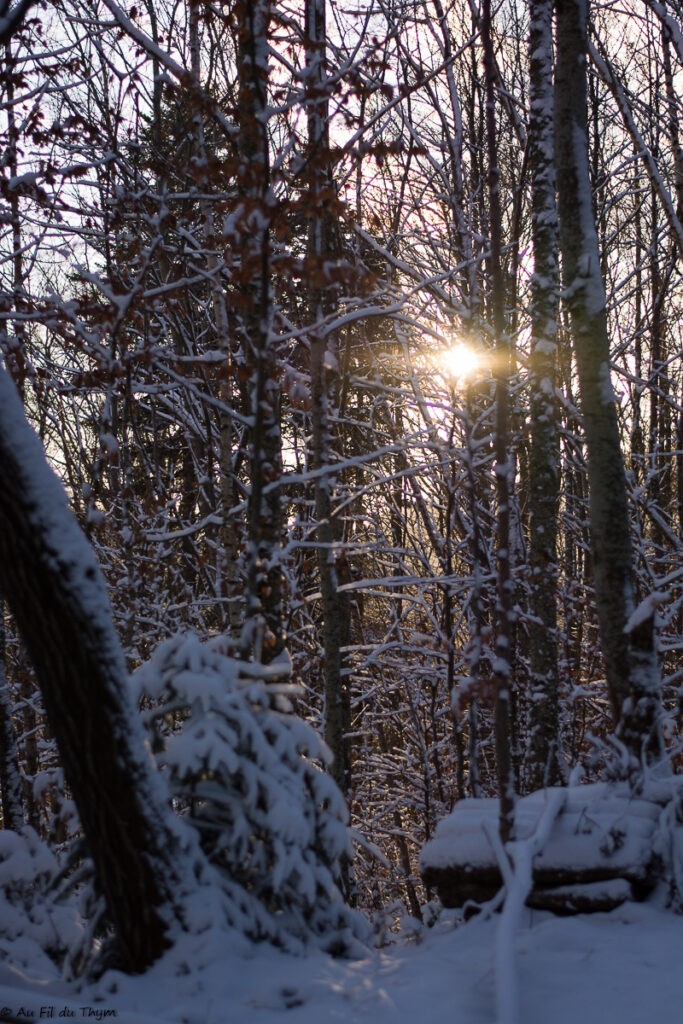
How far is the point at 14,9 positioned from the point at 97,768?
3.86m

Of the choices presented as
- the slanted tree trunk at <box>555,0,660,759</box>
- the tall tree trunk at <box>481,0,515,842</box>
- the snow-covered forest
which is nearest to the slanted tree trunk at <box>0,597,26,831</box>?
the snow-covered forest

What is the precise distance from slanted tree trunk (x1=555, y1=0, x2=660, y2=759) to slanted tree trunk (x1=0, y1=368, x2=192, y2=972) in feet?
10.7

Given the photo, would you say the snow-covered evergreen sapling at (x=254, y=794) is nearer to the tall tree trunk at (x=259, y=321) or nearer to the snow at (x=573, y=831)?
the tall tree trunk at (x=259, y=321)

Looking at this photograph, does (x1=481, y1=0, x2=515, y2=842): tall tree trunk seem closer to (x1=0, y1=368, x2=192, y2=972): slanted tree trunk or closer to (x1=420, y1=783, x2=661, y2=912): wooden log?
(x1=420, y1=783, x2=661, y2=912): wooden log

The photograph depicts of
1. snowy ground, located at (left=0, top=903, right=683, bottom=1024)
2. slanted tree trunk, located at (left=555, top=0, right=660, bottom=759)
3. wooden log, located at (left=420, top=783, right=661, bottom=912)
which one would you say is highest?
slanted tree trunk, located at (left=555, top=0, right=660, bottom=759)

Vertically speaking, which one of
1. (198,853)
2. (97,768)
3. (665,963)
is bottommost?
(665,963)

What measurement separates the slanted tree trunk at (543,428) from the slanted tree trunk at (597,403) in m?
0.95

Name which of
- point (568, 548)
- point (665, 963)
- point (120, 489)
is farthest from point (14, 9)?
point (568, 548)

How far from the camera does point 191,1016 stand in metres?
3.46

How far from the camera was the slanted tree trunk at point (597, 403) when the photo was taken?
5992mm

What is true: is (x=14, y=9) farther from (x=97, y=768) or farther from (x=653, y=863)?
(x=653, y=863)

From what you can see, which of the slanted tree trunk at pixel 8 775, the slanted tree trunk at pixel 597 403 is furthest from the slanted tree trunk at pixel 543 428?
the slanted tree trunk at pixel 8 775

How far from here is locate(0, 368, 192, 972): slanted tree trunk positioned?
3.64m

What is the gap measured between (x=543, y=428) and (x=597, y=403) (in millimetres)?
1618
